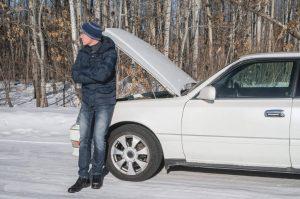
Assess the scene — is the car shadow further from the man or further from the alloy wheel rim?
the man

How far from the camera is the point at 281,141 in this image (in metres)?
5.24

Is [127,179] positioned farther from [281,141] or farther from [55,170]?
[281,141]

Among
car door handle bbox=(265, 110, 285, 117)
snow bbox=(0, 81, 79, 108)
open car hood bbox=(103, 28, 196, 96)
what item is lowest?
snow bbox=(0, 81, 79, 108)

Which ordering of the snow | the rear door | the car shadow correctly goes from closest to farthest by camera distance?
the rear door < the car shadow < the snow

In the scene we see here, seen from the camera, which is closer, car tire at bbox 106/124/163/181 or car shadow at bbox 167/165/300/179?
car tire at bbox 106/124/163/181

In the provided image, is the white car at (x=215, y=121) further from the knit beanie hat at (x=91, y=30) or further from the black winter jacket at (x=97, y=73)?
the knit beanie hat at (x=91, y=30)

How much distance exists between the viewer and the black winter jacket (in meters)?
5.38

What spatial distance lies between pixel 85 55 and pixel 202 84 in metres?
1.39

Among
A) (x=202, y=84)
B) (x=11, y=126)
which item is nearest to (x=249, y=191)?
(x=202, y=84)

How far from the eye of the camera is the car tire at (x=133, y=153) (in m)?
5.83

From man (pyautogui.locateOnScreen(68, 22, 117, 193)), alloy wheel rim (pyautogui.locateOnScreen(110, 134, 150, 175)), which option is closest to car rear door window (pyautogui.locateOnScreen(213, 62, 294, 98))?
alloy wheel rim (pyautogui.locateOnScreen(110, 134, 150, 175))

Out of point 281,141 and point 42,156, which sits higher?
point 281,141

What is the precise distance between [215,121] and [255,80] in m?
0.70

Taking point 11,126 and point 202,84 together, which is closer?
point 202,84
